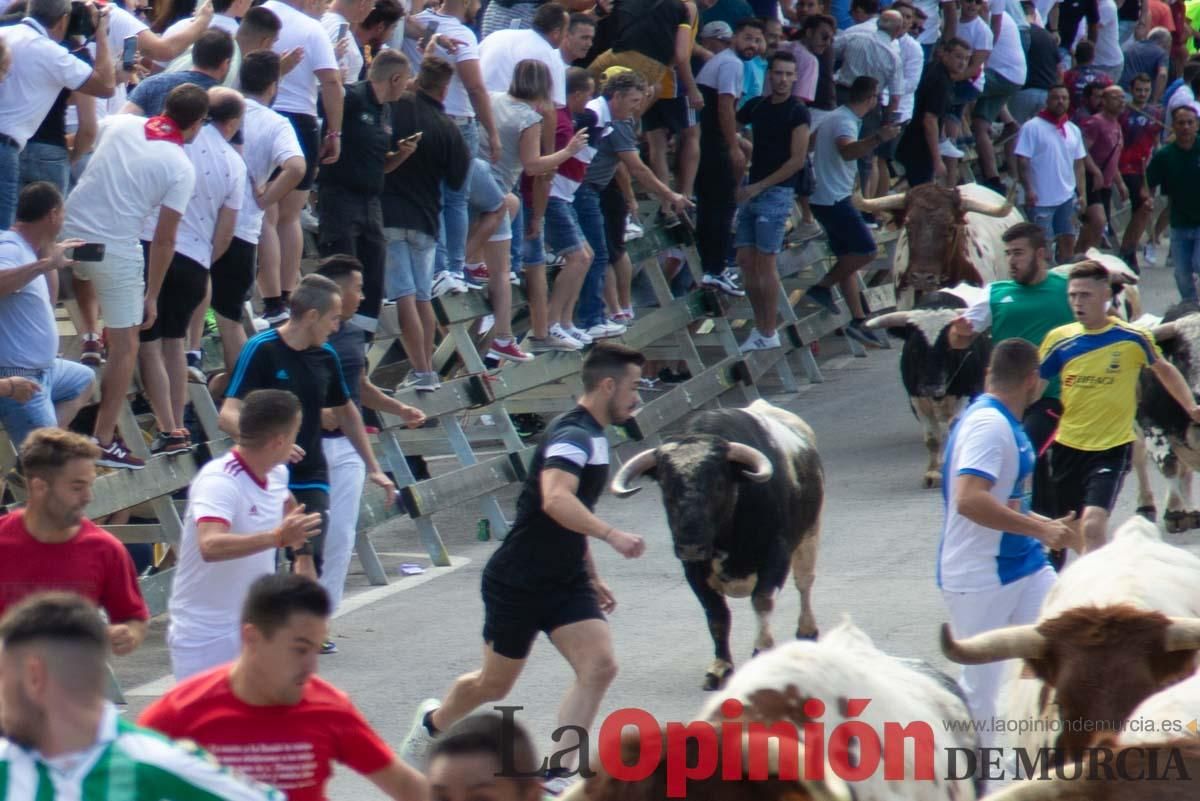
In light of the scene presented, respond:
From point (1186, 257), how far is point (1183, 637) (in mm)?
15121

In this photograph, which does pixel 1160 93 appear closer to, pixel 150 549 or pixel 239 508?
pixel 150 549

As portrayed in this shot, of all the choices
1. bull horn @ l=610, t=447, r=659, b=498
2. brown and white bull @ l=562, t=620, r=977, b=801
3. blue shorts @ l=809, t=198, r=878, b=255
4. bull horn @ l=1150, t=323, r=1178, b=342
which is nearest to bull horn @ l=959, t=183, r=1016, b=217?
blue shorts @ l=809, t=198, r=878, b=255

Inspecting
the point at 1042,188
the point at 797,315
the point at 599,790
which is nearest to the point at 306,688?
the point at 599,790

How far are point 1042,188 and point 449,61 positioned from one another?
9782 millimetres

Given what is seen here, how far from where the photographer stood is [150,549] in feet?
40.3

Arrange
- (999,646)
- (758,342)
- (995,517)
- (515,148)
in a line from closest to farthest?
(999,646)
(995,517)
(515,148)
(758,342)

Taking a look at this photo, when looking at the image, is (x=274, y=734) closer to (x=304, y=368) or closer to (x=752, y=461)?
(x=304, y=368)

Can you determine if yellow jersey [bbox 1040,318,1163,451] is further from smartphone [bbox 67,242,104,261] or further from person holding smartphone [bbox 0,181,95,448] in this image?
person holding smartphone [bbox 0,181,95,448]

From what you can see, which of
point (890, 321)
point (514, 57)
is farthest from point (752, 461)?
point (514, 57)

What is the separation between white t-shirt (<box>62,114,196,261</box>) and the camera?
9641mm

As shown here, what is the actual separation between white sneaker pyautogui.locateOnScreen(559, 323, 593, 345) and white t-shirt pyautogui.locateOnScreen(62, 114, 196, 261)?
16.0ft

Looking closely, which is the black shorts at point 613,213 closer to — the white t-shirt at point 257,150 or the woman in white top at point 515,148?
the woman in white top at point 515,148

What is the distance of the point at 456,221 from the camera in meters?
12.7

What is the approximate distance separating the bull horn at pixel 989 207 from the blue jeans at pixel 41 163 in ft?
29.8
